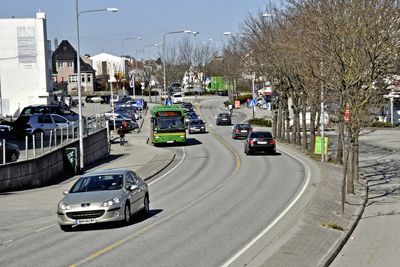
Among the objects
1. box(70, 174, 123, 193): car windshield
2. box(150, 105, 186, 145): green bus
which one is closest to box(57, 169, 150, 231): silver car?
box(70, 174, 123, 193): car windshield

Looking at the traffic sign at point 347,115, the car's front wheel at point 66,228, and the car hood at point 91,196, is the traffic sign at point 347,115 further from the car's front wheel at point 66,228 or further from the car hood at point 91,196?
the car's front wheel at point 66,228

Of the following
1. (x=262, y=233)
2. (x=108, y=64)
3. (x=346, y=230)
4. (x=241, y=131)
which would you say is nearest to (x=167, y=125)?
(x=241, y=131)

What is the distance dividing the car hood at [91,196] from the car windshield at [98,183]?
1.15 ft

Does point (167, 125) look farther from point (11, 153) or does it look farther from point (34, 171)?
point (11, 153)

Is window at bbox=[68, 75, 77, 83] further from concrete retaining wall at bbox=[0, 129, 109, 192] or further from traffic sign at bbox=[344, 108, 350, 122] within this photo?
traffic sign at bbox=[344, 108, 350, 122]

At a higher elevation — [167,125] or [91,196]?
[91,196]

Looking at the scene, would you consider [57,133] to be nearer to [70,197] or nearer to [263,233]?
[70,197]

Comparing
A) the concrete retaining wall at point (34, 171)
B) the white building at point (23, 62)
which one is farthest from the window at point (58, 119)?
the white building at point (23, 62)

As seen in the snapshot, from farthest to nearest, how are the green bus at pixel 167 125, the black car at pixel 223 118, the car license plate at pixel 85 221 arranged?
the black car at pixel 223 118
the green bus at pixel 167 125
the car license plate at pixel 85 221

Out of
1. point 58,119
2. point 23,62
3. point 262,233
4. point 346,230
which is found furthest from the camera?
point 23,62

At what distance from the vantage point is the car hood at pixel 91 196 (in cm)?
1771

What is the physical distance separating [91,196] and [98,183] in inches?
41.9

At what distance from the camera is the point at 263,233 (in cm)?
1731

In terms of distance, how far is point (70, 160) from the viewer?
36.5 metres
